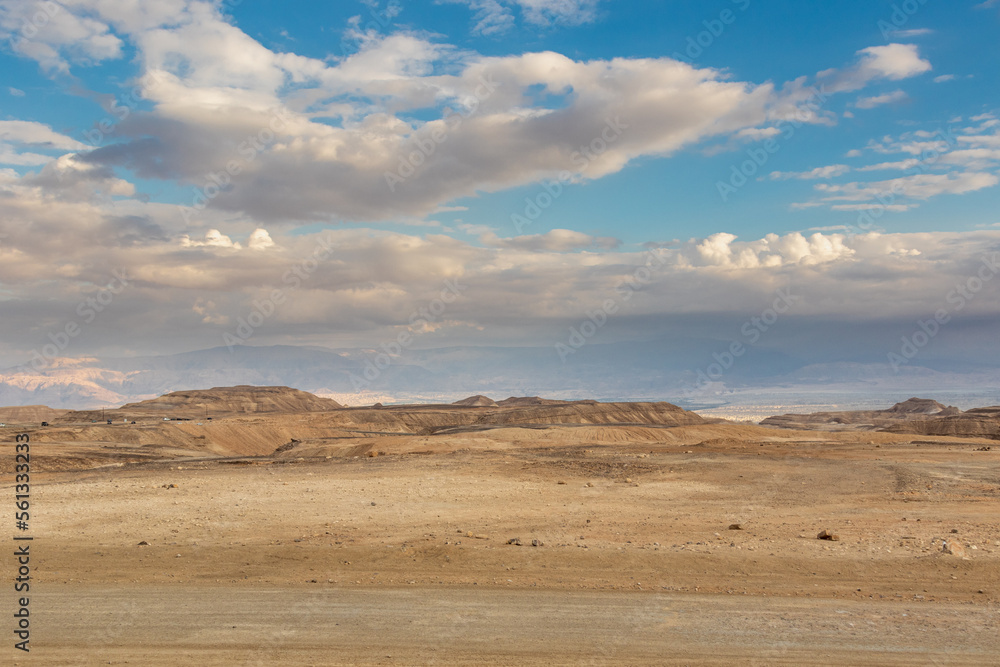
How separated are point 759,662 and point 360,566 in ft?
33.8

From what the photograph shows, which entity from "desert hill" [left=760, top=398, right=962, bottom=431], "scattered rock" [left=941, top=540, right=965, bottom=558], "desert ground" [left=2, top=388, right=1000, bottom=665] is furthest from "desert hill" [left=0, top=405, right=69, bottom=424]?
"scattered rock" [left=941, top=540, right=965, bottom=558]

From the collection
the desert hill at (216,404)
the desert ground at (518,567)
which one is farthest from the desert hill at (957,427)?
the desert hill at (216,404)

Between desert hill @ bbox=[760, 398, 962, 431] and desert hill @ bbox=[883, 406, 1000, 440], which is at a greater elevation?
desert hill @ bbox=[883, 406, 1000, 440]

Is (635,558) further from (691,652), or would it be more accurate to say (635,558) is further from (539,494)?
(539,494)

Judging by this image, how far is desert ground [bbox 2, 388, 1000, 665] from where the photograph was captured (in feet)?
40.1

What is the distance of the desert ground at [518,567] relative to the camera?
12234 mm

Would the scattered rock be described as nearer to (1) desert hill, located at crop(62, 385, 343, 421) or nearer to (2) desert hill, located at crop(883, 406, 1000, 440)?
(2) desert hill, located at crop(883, 406, 1000, 440)

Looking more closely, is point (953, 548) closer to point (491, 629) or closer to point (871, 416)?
point (491, 629)

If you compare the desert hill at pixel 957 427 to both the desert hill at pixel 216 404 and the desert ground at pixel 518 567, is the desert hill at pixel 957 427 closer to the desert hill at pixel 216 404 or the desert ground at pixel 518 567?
the desert ground at pixel 518 567

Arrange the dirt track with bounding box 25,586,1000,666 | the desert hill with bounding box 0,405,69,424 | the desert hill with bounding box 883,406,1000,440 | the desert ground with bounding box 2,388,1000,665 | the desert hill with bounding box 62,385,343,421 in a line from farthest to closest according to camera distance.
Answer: the desert hill with bounding box 62,385,343,421 → the desert hill with bounding box 0,405,69,424 → the desert hill with bounding box 883,406,1000,440 → the desert ground with bounding box 2,388,1000,665 → the dirt track with bounding box 25,586,1000,666

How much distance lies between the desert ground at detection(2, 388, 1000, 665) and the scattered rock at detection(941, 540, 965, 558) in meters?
0.08

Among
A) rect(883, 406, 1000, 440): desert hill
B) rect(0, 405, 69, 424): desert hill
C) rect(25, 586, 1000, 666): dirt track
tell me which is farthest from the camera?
rect(0, 405, 69, 424): desert hill

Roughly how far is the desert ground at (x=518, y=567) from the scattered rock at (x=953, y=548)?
0.27 ft

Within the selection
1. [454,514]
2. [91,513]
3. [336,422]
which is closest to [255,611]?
[454,514]
